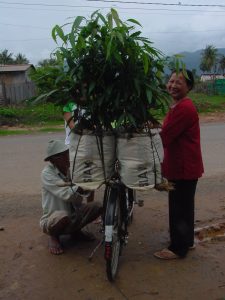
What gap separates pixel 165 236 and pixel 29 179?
335 centimetres

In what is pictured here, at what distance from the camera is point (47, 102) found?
3.69 metres

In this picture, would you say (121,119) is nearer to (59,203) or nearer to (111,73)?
(111,73)

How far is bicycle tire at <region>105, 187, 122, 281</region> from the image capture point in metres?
3.47

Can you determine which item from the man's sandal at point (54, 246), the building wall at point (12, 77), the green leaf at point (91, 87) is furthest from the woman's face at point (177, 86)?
the building wall at point (12, 77)

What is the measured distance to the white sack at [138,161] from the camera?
3.52 metres

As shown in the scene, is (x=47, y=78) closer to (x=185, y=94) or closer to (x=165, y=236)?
(x=185, y=94)

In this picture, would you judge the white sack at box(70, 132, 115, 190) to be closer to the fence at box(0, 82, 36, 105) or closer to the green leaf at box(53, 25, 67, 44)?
the green leaf at box(53, 25, 67, 44)

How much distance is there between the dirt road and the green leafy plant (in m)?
1.30

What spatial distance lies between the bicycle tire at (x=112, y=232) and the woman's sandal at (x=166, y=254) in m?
0.42

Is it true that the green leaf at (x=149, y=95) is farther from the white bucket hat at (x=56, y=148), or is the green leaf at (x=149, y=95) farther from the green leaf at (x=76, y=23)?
the white bucket hat at (x=56, y=148)

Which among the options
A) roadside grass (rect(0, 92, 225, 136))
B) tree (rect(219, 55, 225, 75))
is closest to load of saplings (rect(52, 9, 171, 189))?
roadside grass (rect(0, 92, 225, 136))

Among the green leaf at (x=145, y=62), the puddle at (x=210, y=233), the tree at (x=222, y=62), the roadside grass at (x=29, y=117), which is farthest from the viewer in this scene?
the tree at (x=222, y=62)

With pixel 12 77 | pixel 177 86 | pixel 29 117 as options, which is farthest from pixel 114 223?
pixel 12 77

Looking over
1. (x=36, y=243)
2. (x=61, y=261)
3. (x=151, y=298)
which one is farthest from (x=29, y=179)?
(x=151, y=298)
